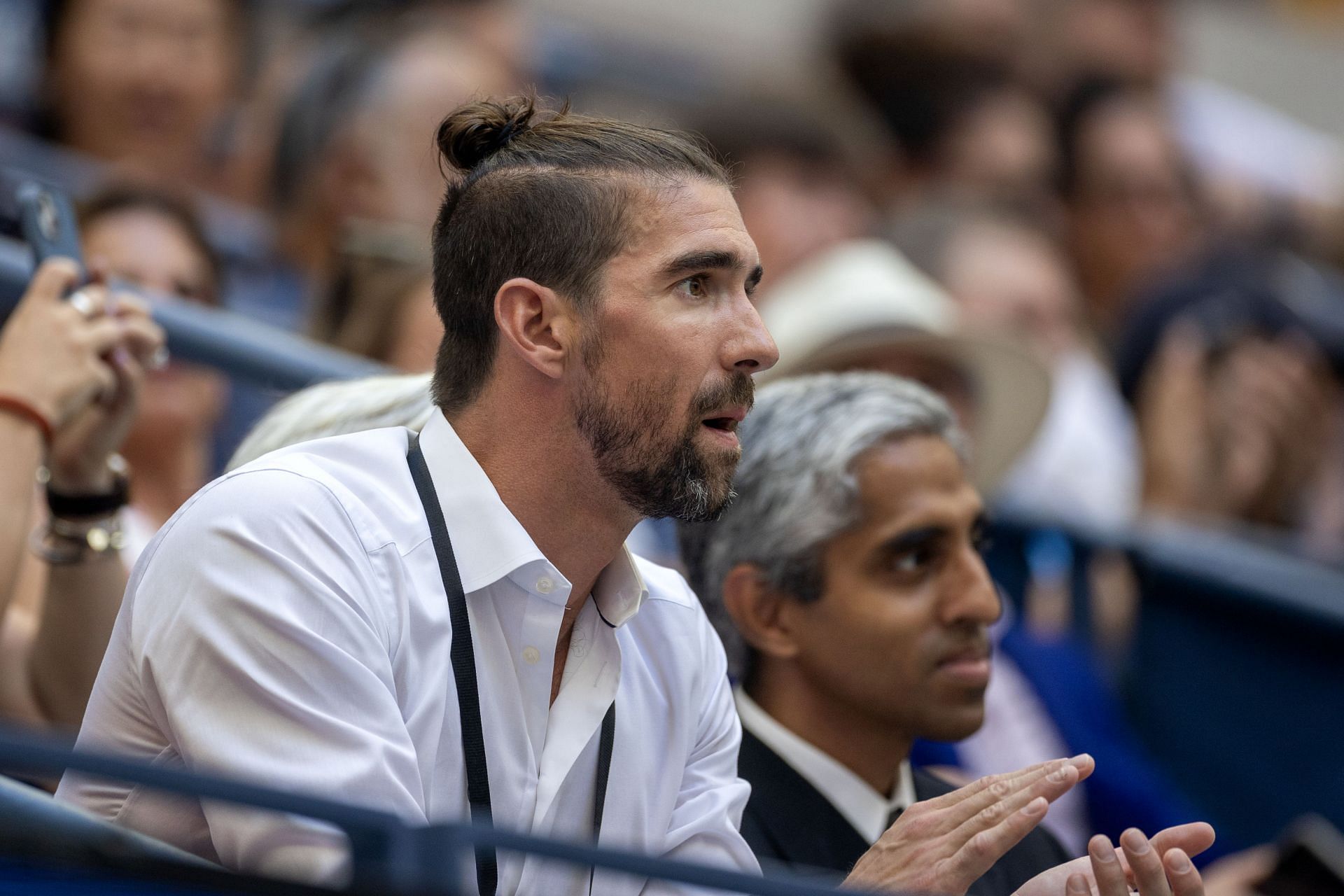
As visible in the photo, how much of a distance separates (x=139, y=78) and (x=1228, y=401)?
3.02 meters

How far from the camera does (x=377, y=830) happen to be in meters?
1.20

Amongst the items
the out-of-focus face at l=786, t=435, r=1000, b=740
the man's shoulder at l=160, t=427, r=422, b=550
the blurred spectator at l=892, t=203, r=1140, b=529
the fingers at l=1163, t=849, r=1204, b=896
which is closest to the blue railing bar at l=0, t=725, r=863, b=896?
the man's shoulder at l=160, t=427, r=422, b=550

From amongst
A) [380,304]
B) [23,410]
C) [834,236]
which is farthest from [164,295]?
[834,236]

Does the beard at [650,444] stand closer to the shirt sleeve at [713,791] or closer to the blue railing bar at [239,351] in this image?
the shirt sleeve at [713,791]

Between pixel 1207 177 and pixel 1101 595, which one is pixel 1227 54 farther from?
pixel 1101 595

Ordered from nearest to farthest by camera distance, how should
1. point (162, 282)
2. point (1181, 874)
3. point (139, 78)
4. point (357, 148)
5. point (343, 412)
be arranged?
point (1181, 874) → point (343, 412) → point (162, 282) → point (357, 148) → point (139, 78)

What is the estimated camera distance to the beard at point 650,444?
1.74m

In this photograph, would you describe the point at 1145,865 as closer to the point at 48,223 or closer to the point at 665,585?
the point at 665,585

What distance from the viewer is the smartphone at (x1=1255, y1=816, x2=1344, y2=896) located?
2.62 meters

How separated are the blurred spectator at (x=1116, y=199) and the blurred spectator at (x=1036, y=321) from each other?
130cm

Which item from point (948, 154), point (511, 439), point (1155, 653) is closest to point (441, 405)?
point (511, 439)

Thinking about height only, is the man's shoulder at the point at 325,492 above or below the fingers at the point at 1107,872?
above

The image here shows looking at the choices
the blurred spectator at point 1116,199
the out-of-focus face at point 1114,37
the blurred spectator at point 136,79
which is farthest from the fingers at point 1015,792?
the out-of-focus face at point 1114,37

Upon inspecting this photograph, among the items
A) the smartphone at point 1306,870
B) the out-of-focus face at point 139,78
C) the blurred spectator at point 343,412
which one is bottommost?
the smartphone at point 1306,870
